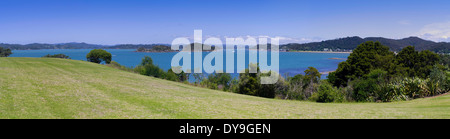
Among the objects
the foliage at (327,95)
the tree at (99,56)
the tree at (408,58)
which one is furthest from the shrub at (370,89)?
the tree at (99,56)

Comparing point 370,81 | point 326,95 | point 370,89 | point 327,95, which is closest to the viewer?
point 327,95

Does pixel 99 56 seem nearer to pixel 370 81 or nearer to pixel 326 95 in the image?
pixel 326 95

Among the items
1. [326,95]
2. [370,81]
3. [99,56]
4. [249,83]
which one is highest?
[99,56]

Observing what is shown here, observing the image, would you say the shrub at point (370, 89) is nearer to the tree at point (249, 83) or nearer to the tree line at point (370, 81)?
the tree line at point (370, 81)

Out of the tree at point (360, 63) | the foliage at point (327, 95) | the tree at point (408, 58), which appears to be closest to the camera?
the foliage at point (327, 95)

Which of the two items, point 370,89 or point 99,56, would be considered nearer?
point 370,89

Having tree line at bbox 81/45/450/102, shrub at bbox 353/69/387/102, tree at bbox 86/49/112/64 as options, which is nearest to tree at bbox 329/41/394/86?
tree line at bbox 81/45/450/102

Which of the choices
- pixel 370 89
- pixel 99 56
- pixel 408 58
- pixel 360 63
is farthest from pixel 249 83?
pixel 99 56
